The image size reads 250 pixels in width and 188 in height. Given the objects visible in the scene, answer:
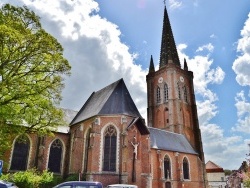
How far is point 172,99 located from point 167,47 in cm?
1429

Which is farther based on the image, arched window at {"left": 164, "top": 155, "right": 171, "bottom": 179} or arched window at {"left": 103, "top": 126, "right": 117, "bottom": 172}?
arched window at {"left": 164, "top": 155, "right": 171, "bottom": 179}

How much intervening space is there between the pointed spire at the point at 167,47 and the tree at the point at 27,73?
117ft

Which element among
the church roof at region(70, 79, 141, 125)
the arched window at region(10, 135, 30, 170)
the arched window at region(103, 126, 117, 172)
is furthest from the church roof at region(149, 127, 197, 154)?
the arched window at region(10, 135, 30, 170)

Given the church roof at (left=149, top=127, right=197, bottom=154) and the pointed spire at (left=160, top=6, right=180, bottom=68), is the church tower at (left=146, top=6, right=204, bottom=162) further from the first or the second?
the church roof at (left=149, top=127, right=197, bottom=154)

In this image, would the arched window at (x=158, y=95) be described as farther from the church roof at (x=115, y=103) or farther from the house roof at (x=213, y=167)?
the house roof at (x=213, y=167)

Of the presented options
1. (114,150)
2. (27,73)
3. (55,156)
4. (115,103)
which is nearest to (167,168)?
(114,150)

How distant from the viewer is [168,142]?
3325cm

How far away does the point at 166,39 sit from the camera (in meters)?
52.6

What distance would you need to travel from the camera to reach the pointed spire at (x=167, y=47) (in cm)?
4884

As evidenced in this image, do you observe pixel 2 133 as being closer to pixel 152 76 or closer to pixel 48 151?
pixel 48 151

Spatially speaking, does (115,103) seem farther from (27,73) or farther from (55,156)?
(27,73)

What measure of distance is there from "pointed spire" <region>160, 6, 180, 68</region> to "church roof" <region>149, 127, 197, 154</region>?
17.9 metres

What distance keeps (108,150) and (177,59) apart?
34.0 m

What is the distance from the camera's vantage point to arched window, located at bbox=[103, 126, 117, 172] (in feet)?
69.7
